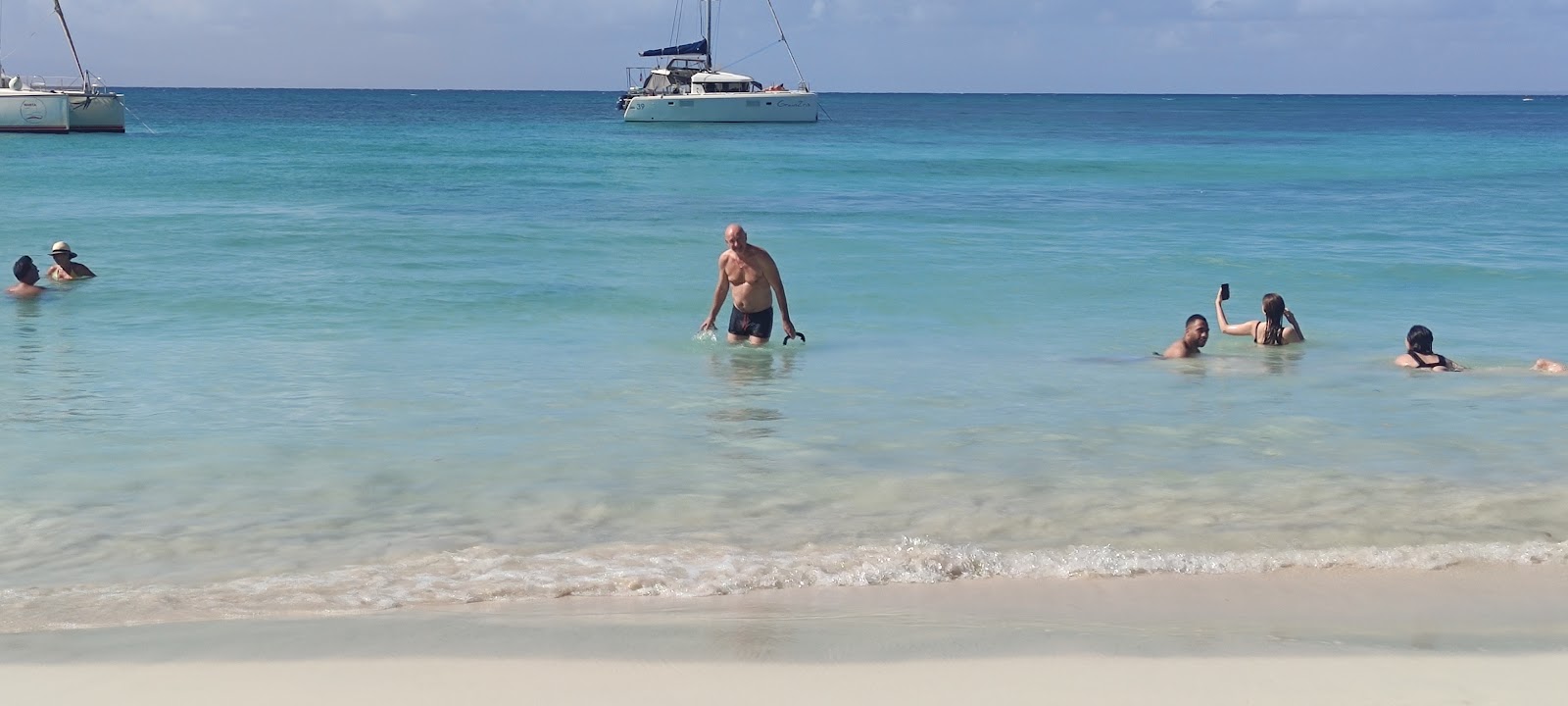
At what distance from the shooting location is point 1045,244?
21.5 metres

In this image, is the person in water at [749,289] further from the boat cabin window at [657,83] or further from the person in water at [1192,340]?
the boat cabin window at [657,83]

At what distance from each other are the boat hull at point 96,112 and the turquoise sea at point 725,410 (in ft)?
98.7

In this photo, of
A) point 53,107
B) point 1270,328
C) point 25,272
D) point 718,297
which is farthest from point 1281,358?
point 53,107

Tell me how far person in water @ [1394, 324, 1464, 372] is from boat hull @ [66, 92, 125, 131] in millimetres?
50357

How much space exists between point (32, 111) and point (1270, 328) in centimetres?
4946

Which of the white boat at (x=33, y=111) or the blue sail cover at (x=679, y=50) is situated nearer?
the white boat at (x=33, y=111)

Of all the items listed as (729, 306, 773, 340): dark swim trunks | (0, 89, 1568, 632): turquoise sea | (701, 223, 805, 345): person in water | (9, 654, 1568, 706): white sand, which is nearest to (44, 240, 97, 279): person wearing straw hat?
(0, 89, 1568, 632): turquoise sea

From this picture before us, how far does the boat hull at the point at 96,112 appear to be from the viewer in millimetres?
51406

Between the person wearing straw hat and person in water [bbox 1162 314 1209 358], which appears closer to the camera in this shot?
person in water [bbox 1162 314 1209 358]

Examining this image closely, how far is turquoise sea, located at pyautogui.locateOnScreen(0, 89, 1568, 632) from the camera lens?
628 cm

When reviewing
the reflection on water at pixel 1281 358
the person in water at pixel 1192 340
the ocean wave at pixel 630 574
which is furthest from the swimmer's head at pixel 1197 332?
the ocean wave at pixel 630 574

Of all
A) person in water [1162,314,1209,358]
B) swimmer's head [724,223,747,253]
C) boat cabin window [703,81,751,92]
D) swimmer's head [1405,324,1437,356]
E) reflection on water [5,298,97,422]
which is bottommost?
reflection on water [5,298,97,422]

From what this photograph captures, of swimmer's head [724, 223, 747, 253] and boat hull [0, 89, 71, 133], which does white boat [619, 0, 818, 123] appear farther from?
swimmer's head [724, 223, 747, 253]

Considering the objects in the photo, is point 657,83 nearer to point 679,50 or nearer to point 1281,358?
point 679,50
